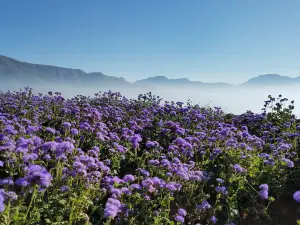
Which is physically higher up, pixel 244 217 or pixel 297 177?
pixel 297 177

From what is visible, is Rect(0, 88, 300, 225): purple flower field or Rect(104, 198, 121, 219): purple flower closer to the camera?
Rect(104, 198, 121, 219): purple flower

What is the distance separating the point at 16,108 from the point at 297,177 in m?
6.95

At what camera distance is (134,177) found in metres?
5.20

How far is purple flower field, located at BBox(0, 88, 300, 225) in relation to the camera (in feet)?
13.1

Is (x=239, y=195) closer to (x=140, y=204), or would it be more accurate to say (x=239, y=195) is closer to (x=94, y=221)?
(x=140, y=204)

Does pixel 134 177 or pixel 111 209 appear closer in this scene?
pixel 111 209

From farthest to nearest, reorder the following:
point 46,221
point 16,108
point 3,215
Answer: point 16,108, point 46,221, point 3,215

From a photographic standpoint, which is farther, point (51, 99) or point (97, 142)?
point (51, 99)

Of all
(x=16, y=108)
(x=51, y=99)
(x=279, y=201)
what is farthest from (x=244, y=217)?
(x=51, y=99)

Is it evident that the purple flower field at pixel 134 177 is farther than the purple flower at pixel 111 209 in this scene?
Yes

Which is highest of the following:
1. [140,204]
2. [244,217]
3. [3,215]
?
[3,215]

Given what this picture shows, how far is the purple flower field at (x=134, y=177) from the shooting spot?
4005mm

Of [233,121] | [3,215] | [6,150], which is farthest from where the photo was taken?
[233,121]

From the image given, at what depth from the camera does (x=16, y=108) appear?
9.27 meters
